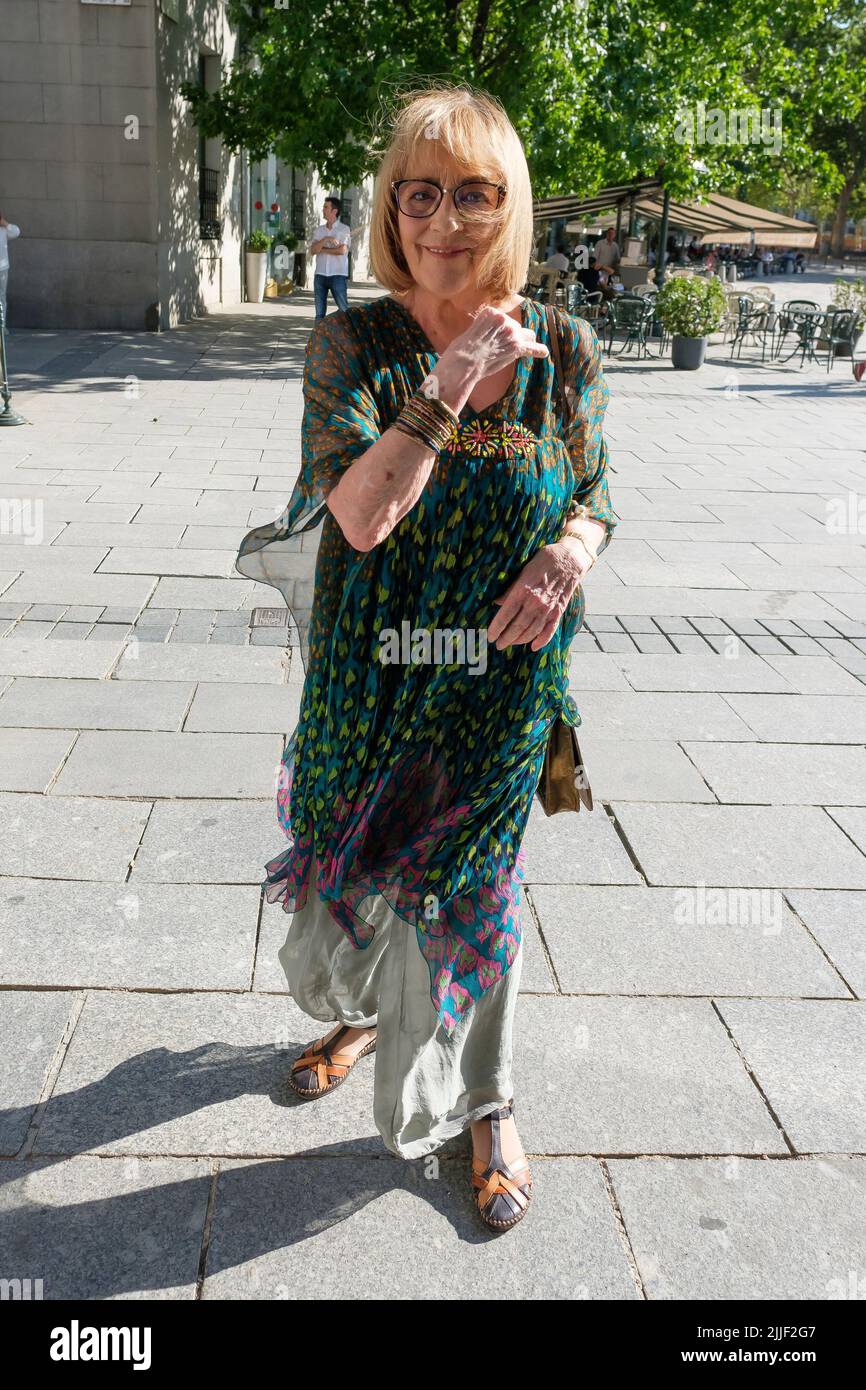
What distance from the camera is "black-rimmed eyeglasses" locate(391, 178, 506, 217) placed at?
1966mm

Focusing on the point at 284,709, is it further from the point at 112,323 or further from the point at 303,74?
the point at 112,323

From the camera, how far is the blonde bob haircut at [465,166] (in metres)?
1.96

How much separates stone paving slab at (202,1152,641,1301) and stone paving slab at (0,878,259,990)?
70 centimetres

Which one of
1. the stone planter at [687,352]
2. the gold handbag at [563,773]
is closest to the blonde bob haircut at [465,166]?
the gold handbag at [563,773]

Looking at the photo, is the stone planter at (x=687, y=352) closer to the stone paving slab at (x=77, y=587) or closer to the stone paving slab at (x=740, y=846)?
the stone paving slab at (x=77, y=587)

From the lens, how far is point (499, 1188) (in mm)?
2338

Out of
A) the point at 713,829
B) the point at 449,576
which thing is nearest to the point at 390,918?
the point at 449,576

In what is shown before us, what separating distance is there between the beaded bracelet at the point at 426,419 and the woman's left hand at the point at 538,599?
324 mm

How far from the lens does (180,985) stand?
9.80 ft

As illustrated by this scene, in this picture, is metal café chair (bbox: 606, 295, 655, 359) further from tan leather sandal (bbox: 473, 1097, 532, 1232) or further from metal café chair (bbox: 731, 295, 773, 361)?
tan leather sandal (bbox: 473, 1097, 532, 1232)

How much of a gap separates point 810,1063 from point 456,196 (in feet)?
6.83

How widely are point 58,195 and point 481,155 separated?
16896 millimetres

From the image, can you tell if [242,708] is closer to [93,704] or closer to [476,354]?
[93,704]
